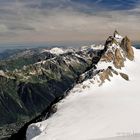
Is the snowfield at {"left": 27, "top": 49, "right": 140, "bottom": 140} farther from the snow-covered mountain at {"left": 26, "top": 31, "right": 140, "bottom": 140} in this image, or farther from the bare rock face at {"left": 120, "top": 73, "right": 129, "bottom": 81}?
the bare rock face at {"left": 120, "top": 73, "right": 129, "bottom": 81}

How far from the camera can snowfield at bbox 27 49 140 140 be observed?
4414 inches

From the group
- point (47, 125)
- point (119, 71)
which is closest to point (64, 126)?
point (47, 125)

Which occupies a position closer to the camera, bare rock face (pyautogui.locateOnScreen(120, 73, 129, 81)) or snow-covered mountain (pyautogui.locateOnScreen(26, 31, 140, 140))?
snow-covered mountain (pyautogui.locateOnScreen(26, 31, 140, 140))

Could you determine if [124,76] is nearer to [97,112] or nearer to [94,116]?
[97,112]

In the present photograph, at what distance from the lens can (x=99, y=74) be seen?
17050 centimetres

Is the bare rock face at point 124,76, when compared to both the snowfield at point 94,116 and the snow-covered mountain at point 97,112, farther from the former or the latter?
the snowfield at point 94,116

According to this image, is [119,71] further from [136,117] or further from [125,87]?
[136,117]

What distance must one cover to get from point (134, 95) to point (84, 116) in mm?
36812

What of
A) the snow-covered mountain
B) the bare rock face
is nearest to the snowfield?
the snow-covered mountain

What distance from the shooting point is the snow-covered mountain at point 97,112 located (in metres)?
113

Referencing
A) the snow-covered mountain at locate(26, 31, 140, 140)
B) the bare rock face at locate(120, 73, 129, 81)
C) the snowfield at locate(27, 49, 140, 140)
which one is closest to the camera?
the snowfield at locate(27, 49, 140, 140)

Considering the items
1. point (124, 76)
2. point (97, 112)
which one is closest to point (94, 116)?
point (97, 112)

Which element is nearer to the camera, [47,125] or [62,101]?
[47,125]

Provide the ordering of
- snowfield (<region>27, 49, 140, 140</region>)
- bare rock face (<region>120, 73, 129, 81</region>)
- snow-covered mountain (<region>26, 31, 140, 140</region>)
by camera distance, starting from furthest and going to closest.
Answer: bare rock face (<region>120, 73, 129, 81</region>) < snow-covered mountain (<region>26, 31, 140, 140</region>) < snowfield (<region>27, 49, 140, 140</region>)
